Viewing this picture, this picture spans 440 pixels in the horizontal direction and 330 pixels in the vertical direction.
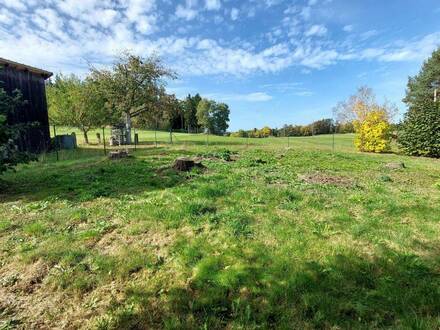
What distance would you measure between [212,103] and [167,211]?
67990 mm

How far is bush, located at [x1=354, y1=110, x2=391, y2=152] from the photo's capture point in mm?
22688

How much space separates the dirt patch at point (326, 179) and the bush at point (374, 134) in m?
15.9

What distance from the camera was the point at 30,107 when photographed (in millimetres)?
18156

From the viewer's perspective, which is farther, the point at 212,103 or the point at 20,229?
the point at 212,103

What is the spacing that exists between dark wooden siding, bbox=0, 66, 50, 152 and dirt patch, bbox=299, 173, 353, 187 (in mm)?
15688

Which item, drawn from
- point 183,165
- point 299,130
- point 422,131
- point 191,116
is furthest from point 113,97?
point 191,116

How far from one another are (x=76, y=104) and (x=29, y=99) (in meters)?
6.55

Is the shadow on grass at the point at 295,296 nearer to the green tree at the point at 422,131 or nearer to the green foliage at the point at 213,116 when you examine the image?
the green tree at the point at 422,131

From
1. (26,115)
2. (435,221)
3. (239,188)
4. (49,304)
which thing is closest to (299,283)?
(49,304)

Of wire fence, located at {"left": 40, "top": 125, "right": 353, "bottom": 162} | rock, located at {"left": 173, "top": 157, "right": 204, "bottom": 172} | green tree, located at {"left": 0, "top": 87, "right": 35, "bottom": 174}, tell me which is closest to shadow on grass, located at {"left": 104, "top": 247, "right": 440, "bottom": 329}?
rock, located at {"left": 173, "top": 157, "right": 204, "bottom": 172}

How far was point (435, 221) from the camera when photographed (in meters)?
5.38

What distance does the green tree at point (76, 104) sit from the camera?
80.5 ft

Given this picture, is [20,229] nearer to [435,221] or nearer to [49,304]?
[49,304]

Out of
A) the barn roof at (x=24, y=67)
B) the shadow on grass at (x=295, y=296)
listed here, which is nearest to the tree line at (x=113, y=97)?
the barn roof at (x=24, y=67)
